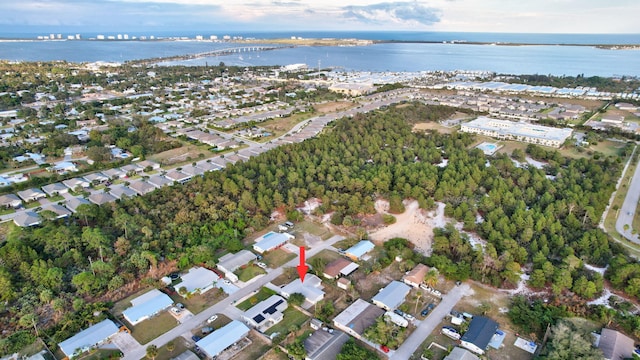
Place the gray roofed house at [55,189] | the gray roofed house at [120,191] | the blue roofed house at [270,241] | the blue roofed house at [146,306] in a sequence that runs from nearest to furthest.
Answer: the blue roofed house at [146,306] → the blue roofed house at [270,241] → the gray roofed house at [120,191] → the gray roofed house at [55,189]

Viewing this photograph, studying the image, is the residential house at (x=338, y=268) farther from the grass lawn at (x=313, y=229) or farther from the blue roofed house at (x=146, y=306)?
the blue roofed house at (x=146, y=306)

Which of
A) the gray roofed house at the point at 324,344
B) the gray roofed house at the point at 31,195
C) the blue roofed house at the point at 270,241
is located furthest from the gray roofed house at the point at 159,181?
the gray roofed house at the point at 324,344

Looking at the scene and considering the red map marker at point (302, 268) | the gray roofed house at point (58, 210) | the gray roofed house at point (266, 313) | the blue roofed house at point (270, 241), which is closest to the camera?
the gray roofed house at point (266, 313)

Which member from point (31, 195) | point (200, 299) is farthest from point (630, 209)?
point (31, 195)

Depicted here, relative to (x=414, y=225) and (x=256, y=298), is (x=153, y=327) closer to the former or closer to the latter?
(x=256, y=298)

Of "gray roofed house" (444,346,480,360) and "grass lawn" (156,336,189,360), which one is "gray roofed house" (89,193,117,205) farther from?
"gray roofed house" (444,346,480,360)

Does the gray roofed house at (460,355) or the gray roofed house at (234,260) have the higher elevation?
the gray roofed house at (460,355)
